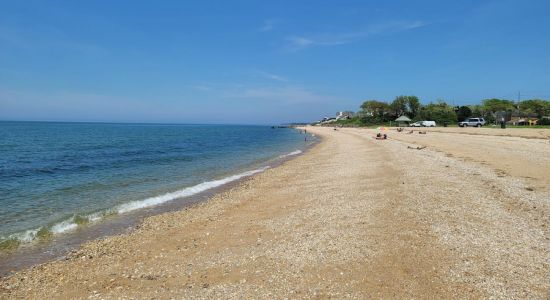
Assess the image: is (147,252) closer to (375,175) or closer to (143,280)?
(143,280)

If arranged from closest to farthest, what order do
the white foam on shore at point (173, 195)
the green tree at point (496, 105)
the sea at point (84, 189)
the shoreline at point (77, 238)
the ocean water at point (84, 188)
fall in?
the shoreline at point (77, 238) → the sea at point (84, 189) → the ocean water at point (84, 188) → the white foam on shore at point (173, 195) → the green tree at point (496, 105)

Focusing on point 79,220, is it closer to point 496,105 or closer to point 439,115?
point 439,115

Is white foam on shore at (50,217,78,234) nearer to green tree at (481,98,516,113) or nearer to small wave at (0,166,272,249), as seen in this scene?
small wave at (0,166,272,249)

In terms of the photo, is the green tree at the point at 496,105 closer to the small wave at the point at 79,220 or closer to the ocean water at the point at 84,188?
the ocean water at the point at 84,188

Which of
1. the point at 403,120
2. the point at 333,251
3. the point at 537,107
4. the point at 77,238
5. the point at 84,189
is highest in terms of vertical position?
the point at 537,107

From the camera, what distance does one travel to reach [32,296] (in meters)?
5.96

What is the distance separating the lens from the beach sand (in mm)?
5621

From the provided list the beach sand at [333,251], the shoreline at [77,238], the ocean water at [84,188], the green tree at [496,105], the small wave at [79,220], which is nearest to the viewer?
the beach sand at [333,251]

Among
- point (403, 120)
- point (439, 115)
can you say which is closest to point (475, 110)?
point (439, 115)

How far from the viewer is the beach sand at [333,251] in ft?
18.4

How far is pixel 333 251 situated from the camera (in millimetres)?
6980

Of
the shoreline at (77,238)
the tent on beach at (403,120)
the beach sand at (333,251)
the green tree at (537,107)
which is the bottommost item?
the shoreline at (77,238)

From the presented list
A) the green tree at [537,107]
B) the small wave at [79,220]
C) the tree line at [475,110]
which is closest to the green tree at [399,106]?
the tree line at [475,110]

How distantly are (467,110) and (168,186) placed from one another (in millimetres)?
90697
